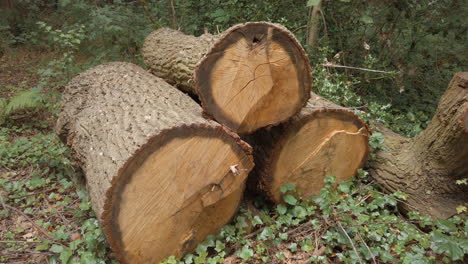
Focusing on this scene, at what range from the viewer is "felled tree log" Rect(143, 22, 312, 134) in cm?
233

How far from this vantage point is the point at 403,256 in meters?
2.29

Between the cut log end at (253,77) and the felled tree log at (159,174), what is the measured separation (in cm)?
22

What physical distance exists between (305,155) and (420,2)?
3.02 m

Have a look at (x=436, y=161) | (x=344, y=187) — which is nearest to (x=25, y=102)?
(x=344, y=187)

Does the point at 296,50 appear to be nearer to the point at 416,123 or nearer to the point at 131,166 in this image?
the point at 131,166

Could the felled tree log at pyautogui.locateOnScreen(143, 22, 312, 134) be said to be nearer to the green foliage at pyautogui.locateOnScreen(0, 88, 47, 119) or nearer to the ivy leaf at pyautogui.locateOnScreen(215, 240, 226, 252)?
the ivy leaf at pyautogui.locateOnScreen(215, 240, 226, 252)

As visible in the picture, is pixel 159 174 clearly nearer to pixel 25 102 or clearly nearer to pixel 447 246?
pixel 447 246

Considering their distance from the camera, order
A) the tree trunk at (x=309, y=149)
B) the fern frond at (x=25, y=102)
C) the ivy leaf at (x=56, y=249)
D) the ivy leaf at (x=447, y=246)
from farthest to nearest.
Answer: the fern frond at (x=25, y=102) → the tree trunk at (x=309, y=149) → the ivy leaf at (x=56, y=249) → the ivy leaf at (x=447, y=246)

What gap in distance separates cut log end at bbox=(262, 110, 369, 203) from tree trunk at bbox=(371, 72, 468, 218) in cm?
30

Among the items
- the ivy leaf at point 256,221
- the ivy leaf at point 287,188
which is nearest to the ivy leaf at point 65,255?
the ivy leaf at point 256,221

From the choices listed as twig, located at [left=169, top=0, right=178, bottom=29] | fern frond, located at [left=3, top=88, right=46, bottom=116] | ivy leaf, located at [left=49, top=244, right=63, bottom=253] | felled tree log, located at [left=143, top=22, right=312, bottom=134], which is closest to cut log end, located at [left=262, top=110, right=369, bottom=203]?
felled tree log, located at [left=143, top=22, right=312, bottom=134]

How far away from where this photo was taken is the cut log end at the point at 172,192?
211 centimetres

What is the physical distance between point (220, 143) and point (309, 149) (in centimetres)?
96

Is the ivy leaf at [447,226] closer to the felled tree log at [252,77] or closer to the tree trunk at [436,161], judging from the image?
the tree trunk at [436,161]
